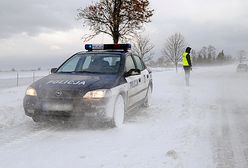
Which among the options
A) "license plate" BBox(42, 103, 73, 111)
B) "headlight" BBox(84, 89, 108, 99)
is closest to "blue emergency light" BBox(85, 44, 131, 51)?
"headlight" BBox(84, 89, 108, 99)

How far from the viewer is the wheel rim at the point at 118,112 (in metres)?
5.17

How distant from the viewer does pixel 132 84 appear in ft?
20.2

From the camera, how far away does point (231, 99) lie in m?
9.34

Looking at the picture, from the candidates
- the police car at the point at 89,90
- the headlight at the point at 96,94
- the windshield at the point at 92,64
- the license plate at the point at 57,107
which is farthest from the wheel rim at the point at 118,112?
the license plate at the point at 57,107

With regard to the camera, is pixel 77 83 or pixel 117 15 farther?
pixel 117 15

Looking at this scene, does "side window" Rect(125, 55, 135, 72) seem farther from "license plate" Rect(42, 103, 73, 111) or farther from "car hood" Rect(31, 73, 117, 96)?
"license plate" Rect(42, 103, 73, 111)

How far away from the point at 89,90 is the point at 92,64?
1.54 metres

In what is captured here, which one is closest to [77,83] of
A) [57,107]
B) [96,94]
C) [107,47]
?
[96,94]

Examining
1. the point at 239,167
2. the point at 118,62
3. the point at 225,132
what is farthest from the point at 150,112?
the point at 239,167

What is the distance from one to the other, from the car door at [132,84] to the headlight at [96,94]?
103 centimetres

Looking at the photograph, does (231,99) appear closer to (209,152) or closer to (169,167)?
(209,152)

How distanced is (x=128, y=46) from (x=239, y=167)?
13.7 feet

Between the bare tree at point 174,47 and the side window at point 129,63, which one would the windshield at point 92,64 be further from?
the bare tree at point 174,47

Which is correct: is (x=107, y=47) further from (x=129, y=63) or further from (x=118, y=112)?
(x=118, y=112)
